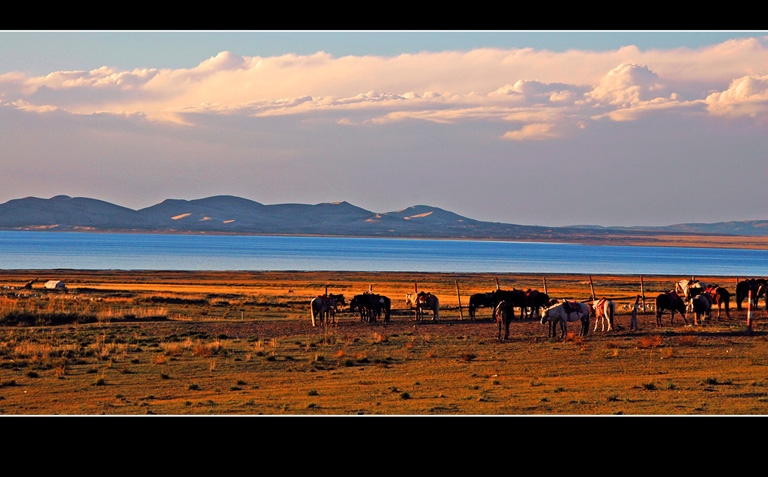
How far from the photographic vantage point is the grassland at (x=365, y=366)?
586 inches

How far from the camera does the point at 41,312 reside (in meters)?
35.6

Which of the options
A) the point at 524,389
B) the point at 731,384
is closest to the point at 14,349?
the point at 524,389

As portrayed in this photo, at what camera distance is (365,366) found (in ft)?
69.9

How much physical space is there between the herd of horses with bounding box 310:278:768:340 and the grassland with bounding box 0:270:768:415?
790 millimetres

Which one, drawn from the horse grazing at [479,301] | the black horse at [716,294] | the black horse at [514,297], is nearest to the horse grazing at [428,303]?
the horse grazing at [479,301]

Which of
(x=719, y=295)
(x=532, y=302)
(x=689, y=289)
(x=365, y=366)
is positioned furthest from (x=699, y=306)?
(x=365, y=366)

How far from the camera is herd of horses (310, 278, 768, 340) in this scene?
2670cm

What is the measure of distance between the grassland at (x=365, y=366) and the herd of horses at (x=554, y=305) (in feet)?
2.59

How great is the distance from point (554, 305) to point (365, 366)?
30.7 ft

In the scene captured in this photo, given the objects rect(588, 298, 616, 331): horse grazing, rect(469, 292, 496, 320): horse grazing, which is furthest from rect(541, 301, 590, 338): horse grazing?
rect(469, 292, 496, 320): horse grazing

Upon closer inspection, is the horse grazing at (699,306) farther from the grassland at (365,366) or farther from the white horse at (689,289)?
the white horse at (689,289)

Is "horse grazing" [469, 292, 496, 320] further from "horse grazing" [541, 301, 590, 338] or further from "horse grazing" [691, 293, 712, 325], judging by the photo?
"horse grazing" [691, 293, 712, 325]

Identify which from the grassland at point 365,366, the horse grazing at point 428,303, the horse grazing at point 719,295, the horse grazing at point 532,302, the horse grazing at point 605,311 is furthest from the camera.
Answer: the horse grazing at point 532,302
